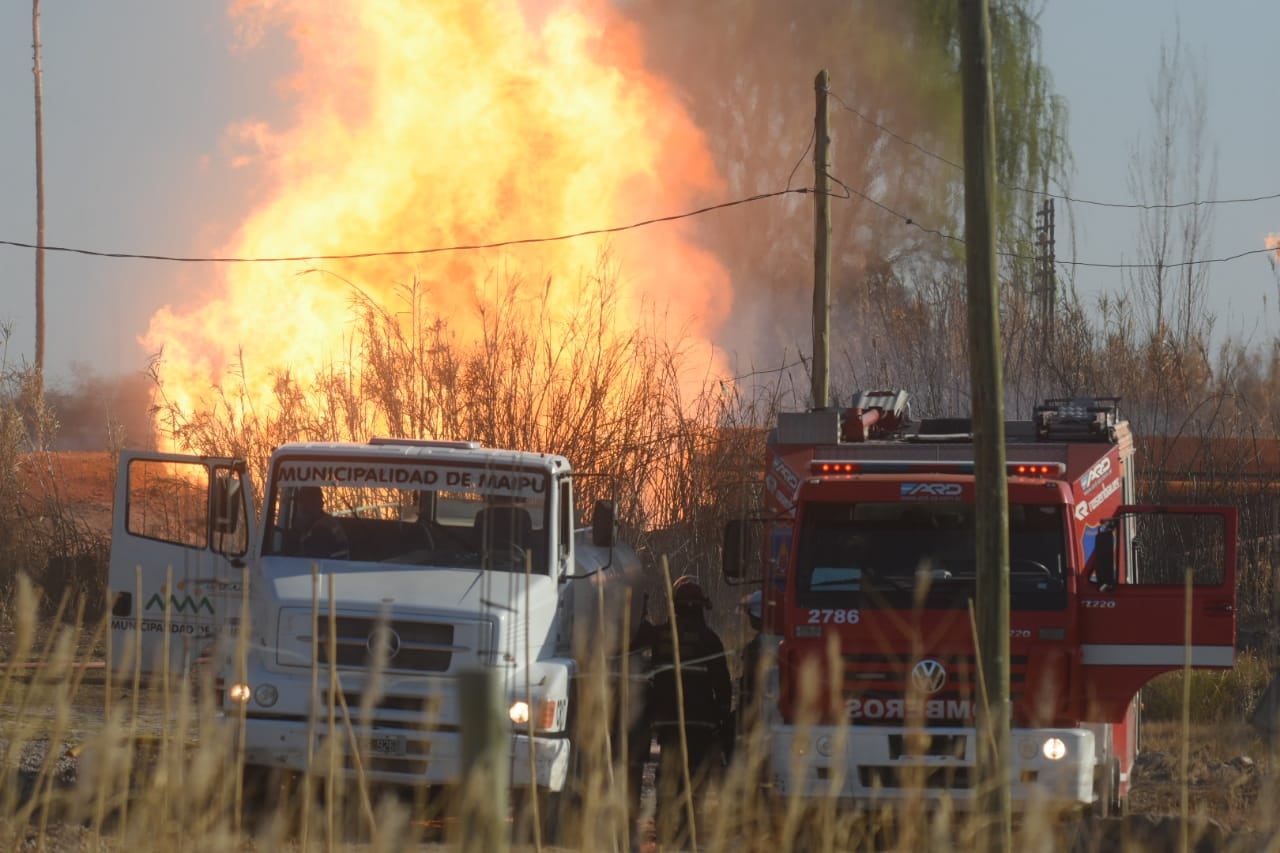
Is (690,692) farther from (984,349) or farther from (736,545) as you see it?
(984,349)

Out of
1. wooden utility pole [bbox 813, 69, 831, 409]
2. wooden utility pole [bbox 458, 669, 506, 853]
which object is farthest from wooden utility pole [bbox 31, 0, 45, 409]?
wooden utility pole [bbox 458, 669, 506, 853]

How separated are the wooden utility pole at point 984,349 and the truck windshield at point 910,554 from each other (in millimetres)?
1111

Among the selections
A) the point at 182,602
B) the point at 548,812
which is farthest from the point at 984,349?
the point at 182,602

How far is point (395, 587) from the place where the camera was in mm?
11539

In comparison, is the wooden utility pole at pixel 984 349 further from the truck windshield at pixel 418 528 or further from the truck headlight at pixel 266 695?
the truck headlight at pixel 266 695

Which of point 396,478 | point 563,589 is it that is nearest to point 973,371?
point 563,589

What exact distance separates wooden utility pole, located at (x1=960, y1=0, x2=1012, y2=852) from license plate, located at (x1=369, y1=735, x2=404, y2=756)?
12.6 feet

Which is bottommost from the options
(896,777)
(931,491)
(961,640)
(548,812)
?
(548,812)

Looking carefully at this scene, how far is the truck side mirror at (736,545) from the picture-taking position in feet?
38.2

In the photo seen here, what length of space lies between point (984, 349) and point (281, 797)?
5.88m

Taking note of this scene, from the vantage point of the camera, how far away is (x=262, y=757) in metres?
10.7

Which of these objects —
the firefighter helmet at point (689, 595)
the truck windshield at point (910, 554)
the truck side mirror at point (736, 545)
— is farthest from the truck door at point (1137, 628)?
the firefighter helmet at point (689, 595)

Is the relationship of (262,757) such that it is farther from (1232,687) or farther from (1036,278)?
(1036,278)

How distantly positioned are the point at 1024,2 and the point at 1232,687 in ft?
80.9
